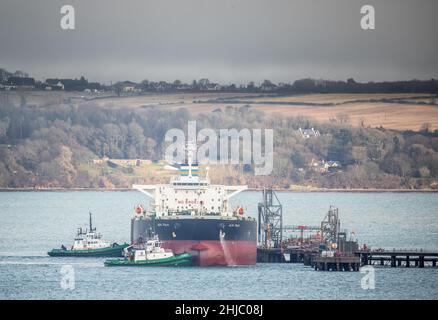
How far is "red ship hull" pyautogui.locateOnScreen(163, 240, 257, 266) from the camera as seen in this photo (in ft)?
336

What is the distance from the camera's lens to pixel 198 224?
10281 centimetres

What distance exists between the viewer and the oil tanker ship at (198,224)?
10256 cm

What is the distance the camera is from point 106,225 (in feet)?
492

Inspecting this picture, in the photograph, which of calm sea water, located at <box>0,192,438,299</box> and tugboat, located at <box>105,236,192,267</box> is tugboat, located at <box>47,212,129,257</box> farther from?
tugboat, located at <box>105,236,192,267</box>

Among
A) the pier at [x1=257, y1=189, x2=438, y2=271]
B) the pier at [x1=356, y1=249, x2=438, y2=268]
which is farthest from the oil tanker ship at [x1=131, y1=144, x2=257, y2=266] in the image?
the pier at [x1=356, y1=249, x2=438, y2=268]

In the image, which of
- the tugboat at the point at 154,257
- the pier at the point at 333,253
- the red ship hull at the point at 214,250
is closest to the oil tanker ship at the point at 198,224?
the red ship hull at the point at 214,250

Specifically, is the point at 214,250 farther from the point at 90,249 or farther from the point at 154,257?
the point at 90,249

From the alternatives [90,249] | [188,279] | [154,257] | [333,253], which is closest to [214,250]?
[154,257]

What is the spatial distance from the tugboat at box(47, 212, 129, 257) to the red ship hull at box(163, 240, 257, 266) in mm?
10414

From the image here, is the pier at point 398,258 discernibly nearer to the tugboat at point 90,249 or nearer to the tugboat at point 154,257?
the tugboat at point 154,257

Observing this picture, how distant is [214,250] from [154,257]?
391cm

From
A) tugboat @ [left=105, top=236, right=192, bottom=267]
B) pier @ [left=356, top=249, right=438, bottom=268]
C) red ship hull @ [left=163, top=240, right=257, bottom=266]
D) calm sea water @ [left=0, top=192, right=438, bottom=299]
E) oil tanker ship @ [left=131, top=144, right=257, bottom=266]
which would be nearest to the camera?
Result: calm sea water @ [left=0, top=192, right=438, bottom=299]
